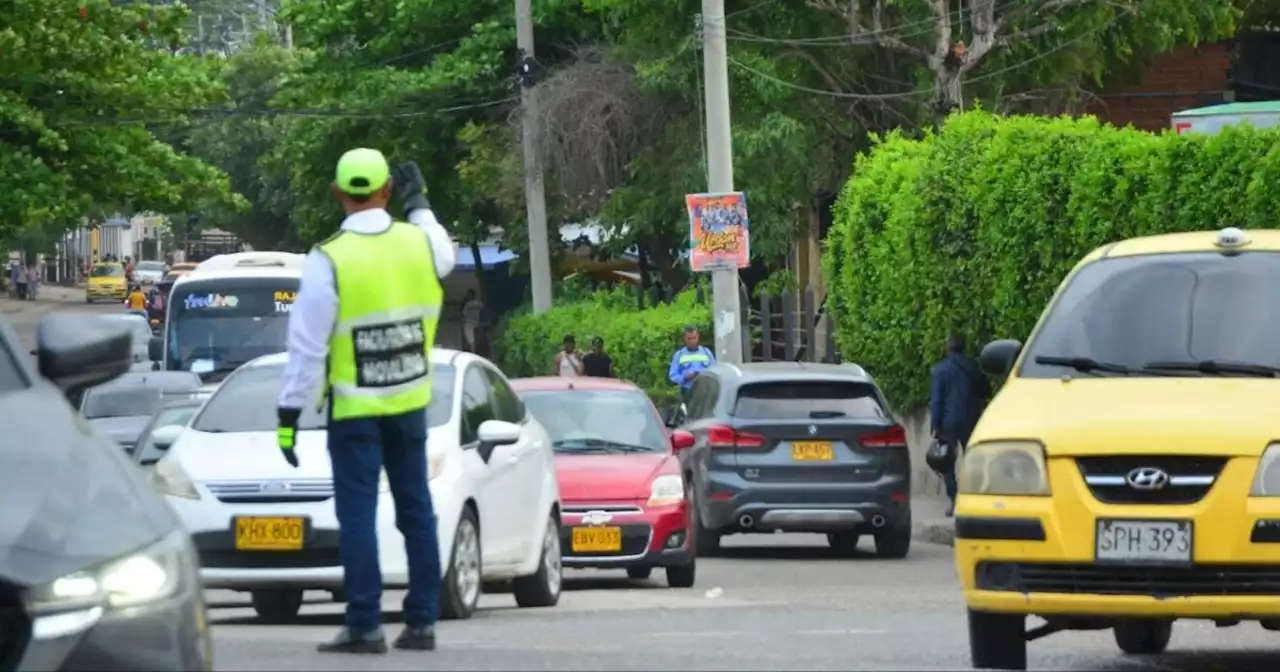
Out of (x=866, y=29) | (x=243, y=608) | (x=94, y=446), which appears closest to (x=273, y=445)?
(x=243, y=608)

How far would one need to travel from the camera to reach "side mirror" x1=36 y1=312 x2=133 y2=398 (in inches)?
263

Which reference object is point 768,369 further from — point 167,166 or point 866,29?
point 167,166

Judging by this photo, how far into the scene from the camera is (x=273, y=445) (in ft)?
43.1

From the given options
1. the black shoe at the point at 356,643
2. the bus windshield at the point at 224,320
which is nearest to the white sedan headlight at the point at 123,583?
the black shoe at the point at 356,643

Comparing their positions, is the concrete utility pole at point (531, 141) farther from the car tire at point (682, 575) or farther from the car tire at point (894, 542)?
the car tire at point (682, 575)

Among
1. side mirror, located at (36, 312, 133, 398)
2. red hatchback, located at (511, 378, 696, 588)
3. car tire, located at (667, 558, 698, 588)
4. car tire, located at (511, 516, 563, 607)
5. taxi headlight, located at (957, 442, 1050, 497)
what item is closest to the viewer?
side mirror, located at (36, 312, 133, 398)

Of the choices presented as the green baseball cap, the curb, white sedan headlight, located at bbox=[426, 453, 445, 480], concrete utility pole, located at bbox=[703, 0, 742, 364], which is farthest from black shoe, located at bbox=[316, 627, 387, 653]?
concrete utility pole, located at bbox=[703, 0, 742, 364]

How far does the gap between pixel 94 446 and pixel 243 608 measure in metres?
9.74

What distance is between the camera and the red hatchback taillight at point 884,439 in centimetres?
2103

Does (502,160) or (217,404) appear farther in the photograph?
(502,160)

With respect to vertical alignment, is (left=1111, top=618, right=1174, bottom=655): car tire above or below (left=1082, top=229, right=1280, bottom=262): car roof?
below

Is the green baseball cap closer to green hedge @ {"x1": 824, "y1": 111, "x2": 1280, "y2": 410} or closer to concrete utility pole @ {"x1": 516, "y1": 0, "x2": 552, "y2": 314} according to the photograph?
green hedge @ {"x1": 824, "y1": 111, "x2": 1280, "y2": 410}

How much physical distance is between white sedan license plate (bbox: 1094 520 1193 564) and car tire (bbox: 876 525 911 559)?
469 inches

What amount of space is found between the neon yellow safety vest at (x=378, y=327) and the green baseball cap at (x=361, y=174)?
0.51ft
